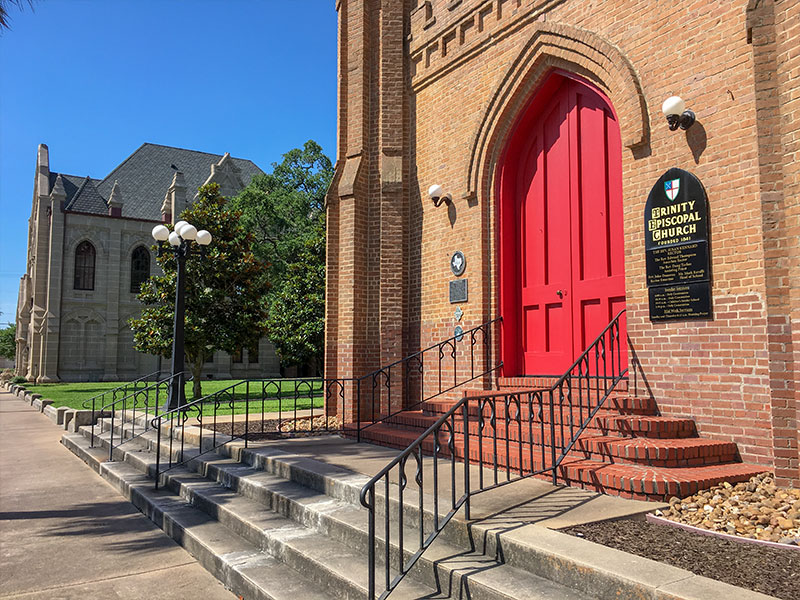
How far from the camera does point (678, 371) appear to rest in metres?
5.89

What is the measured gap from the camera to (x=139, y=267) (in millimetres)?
36750

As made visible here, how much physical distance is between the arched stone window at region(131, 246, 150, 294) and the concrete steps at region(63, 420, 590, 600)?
30918mm

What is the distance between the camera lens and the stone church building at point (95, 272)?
33.4 metres

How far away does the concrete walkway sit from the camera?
178 inches

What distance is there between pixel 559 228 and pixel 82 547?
263 inches

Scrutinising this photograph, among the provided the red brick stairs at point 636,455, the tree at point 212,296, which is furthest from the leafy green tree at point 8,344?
the red brick stairs at point 636,455

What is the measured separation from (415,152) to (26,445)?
9.90 metres

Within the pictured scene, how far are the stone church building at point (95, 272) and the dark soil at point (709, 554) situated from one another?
97.1 feet

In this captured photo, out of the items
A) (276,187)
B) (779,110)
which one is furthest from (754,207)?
(276,187)

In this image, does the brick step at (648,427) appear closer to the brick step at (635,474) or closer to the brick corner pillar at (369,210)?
the brick step at (635,474)

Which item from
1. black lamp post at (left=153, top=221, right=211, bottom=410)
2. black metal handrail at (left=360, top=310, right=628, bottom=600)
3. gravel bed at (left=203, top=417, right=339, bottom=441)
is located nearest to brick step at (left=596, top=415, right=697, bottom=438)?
black metal handrail at (left=360, top=310, right=628, bottom=600)

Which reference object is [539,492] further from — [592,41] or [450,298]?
[592,41]

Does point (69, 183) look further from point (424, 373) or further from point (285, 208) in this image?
point (424, 373)

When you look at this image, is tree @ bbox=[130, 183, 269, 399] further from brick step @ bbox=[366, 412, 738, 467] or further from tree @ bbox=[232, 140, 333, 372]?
brick step @ bbox=[366, 412, 738, 467]
